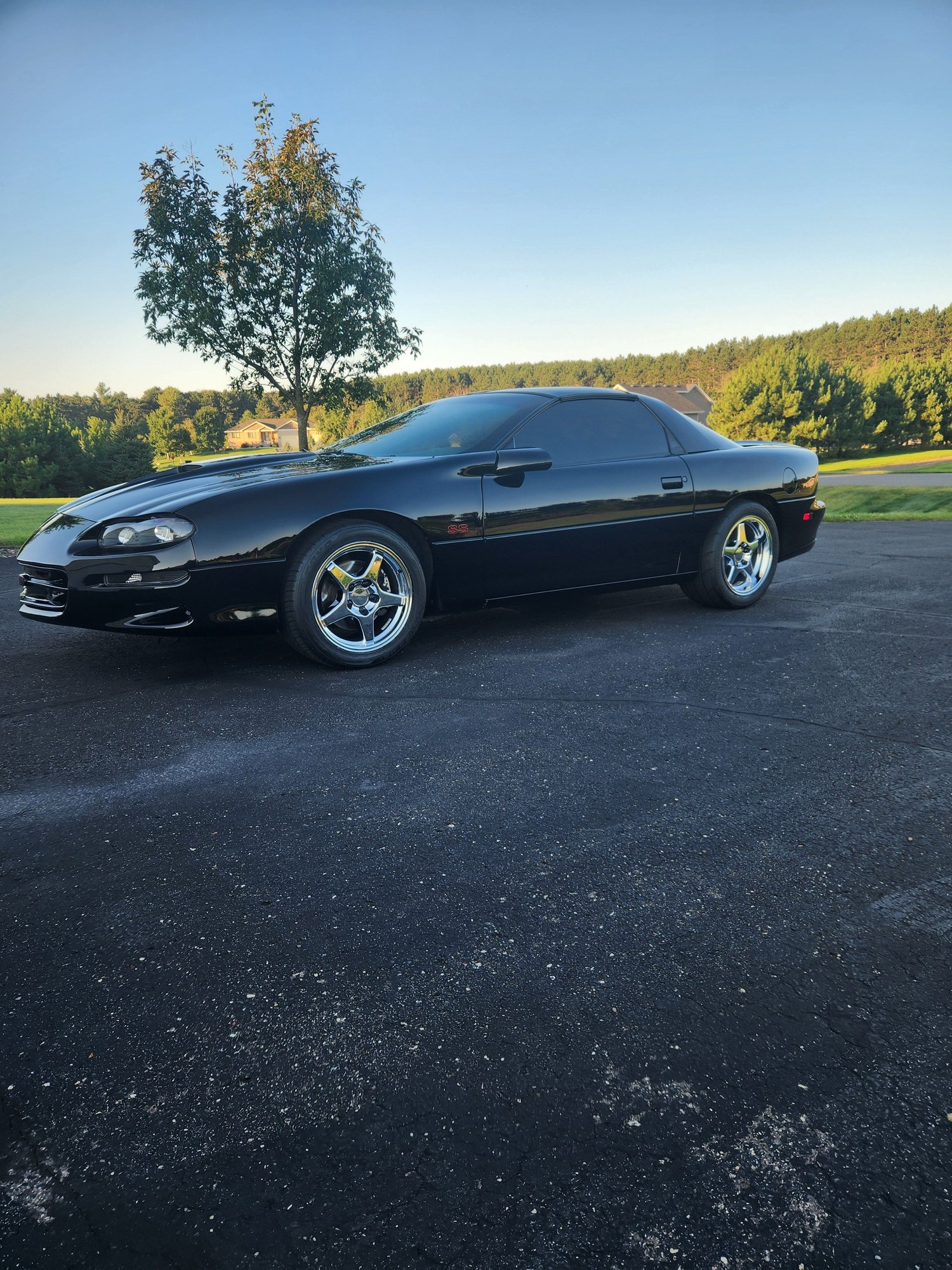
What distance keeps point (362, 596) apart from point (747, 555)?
9.70ft

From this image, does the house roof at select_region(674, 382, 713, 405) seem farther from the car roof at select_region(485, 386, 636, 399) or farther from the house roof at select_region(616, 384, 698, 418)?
the car roof at select_region(485, 386, 636, 399)

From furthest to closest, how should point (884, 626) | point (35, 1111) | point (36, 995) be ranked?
1. point (884, 626)
2. point (36, 995)
3. point (35, 1111)

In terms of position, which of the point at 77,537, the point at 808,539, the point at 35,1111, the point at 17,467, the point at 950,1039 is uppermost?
the point at 17,467

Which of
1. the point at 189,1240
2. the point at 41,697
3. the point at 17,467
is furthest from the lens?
the point at 17,467

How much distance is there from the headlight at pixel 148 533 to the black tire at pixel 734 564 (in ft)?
11.0

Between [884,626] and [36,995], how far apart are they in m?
4.99

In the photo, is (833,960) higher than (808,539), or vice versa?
(808,539)

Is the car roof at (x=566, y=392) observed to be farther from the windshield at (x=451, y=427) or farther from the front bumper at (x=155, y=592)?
the front bumper at (x=155, y=592)

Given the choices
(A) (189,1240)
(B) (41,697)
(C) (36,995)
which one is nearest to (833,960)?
(A) (189,1240)

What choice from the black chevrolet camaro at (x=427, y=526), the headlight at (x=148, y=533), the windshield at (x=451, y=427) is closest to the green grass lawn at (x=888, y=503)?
the black chevrolet camaro at (x=427, y=526)

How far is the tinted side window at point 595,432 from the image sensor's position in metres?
4.91

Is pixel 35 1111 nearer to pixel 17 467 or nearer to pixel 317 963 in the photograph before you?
pixel 317 963

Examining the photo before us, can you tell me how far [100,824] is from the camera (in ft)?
8.39

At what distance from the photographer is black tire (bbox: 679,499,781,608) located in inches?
216
